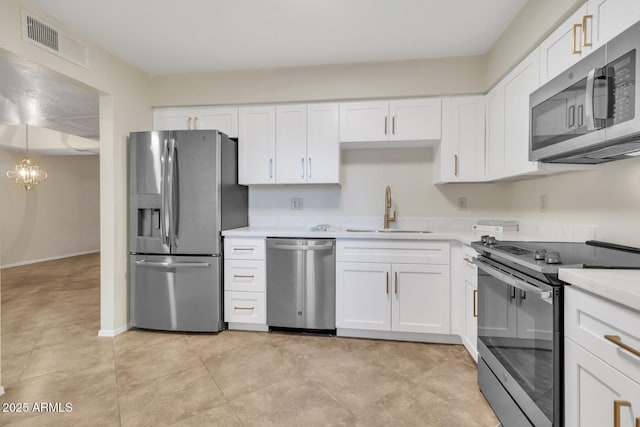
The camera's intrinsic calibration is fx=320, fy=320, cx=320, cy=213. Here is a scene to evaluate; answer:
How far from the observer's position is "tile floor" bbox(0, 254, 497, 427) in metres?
1.80

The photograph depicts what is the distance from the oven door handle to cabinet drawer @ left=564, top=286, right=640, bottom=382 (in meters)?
0.06

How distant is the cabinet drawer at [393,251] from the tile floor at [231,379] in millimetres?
723

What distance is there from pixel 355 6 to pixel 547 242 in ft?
6.56

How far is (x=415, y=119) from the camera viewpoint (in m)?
3.03

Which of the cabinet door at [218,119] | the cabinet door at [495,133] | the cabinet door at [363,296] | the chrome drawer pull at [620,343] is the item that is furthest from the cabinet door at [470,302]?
the cabinet door at [218,119]

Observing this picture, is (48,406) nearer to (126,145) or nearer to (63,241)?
(126,145)

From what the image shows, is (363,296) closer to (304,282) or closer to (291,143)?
(304,282)

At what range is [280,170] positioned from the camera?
3236 mm

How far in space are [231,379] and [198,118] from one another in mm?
2536

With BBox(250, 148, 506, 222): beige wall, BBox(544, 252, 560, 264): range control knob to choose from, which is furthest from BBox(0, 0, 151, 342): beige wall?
BBox(544, 252, 560, 264): range control knob

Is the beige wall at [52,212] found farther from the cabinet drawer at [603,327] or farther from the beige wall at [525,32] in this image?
the cabinet drawer at [603,327]

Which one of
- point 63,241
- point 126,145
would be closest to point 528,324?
point 126,145

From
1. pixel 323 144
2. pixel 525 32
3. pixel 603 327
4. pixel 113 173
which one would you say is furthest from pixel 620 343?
pixel 113 173

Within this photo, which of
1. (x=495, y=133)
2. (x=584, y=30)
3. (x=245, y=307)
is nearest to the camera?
(x=584, y=30)
